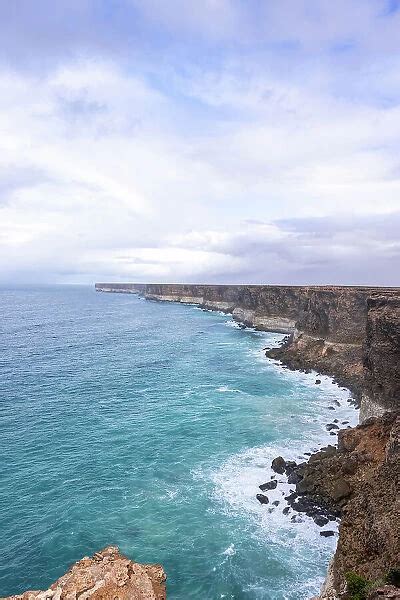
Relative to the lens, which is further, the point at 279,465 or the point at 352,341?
the point at 352,341

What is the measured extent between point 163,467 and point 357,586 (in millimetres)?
26550

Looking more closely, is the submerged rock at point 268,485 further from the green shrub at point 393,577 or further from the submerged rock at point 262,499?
the green shrub at point 393,577

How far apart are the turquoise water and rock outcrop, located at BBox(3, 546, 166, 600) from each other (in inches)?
467

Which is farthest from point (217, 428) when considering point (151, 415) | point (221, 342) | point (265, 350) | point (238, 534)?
point (221, 342)

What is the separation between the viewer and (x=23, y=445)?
47.1m

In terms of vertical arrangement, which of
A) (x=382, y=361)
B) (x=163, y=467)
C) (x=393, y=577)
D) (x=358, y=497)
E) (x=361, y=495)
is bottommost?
(x=163, y=467)

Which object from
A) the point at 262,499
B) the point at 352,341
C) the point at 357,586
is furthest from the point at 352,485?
the point at 352,341

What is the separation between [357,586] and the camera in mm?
19266

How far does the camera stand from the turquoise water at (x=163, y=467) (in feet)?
98.3

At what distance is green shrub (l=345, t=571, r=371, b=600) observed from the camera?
61.4ft

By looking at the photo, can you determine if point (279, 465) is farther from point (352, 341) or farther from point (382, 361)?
point (352, 341)

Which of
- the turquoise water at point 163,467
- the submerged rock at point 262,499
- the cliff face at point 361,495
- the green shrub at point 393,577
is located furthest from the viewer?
the submerged rock at point 262,499

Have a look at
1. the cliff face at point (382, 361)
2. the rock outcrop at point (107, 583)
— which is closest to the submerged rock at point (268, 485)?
the cliff face at point (382, 361)

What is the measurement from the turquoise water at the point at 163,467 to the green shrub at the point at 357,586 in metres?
9.59
